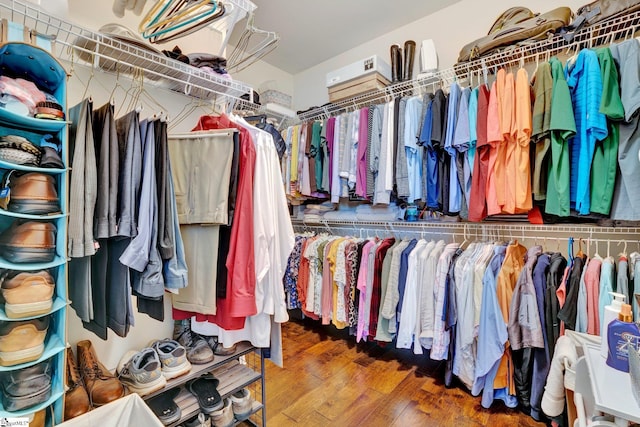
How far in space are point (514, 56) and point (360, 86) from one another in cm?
111

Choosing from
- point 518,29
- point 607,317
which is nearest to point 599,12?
point 518,29

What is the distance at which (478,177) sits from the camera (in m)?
1.82

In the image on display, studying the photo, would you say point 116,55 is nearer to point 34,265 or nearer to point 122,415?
point 34,265

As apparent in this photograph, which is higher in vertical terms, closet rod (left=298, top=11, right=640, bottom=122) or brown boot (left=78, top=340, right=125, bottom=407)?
closet rod (left=298, top=11, right=640, bottom=122)

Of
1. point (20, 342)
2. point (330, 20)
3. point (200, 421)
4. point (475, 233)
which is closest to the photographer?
point (20, 342)

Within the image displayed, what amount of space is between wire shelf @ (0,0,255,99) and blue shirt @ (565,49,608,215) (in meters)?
1.68

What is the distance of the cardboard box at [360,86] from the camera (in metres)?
2.47

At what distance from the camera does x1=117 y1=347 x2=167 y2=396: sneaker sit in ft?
3.66

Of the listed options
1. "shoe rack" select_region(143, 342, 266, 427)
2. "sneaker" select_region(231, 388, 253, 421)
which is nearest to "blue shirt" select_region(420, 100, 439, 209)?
"shoe rack" select_region(143, 342, 266, 427)

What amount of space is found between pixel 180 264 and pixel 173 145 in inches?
20.3

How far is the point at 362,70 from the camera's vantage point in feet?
8.13

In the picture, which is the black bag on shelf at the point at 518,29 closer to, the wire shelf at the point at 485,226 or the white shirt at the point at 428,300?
the wire shelf at the point at 485,226

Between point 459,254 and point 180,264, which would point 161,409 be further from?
point 459,254

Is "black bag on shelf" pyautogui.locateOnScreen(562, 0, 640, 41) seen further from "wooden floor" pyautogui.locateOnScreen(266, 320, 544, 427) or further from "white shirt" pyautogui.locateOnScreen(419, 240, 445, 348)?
"wooden floor" pyautogui.locateOnScreen(266, 320, 544, 427)
